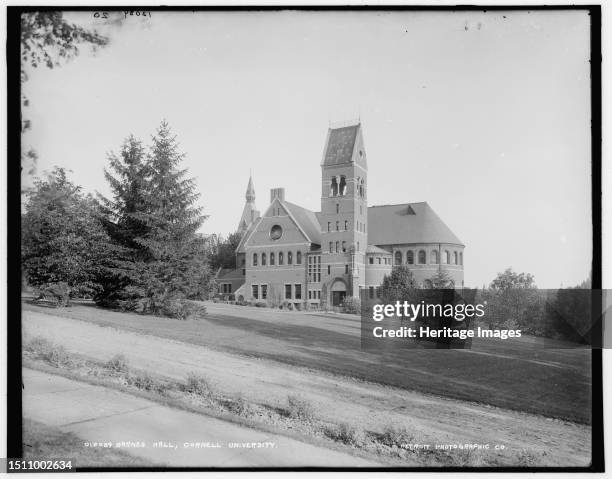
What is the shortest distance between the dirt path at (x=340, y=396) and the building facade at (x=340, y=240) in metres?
1.37

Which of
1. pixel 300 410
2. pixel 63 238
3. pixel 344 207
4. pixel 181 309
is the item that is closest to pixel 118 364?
pixel 181 309

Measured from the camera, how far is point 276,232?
7445mm

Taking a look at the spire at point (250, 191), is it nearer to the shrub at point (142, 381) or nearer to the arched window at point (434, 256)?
the arched window at point (434, 256)

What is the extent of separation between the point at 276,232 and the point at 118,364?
10.4 ft

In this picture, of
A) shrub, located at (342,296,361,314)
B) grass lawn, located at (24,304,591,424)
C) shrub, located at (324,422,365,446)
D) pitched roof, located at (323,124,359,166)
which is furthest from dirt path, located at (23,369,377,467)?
pitched roof, located at (323,124,359,166)

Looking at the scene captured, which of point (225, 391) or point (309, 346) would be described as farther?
point (309, 346)

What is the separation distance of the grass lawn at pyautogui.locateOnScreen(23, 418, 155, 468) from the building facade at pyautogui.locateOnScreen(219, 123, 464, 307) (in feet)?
10.4

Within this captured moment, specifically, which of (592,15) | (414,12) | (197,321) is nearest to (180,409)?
(197,321)

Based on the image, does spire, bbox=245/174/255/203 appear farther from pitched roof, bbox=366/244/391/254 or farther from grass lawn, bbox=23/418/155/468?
grass lawn, bbox=23/418/155/468

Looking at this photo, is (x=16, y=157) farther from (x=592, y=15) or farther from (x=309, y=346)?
(x=592, y=15)

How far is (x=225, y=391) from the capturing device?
6.25 m

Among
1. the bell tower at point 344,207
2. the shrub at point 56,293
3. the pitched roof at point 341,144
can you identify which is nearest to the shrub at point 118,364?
the shrub at point 56,293

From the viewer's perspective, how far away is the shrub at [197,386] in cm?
623

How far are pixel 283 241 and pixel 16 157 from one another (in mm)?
4345
